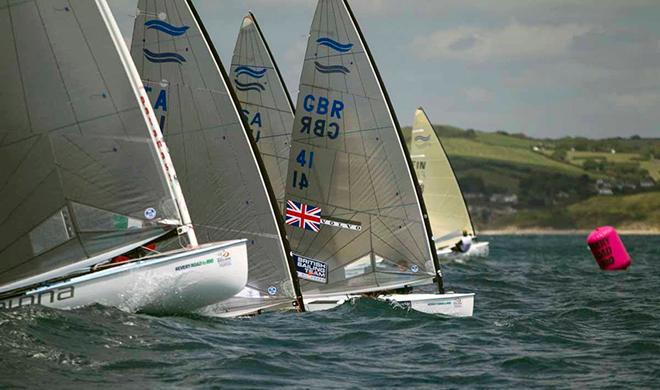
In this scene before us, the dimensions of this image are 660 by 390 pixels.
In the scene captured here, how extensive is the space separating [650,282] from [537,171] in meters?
153

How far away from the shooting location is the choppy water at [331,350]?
16141 mm

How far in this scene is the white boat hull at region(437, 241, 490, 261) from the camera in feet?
194

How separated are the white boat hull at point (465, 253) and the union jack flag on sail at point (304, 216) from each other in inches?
1270

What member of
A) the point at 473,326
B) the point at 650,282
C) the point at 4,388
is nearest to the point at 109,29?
the point at 4,388

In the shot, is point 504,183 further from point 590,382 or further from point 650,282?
point 590,382

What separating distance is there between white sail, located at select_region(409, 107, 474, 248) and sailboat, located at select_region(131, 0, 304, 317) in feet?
111

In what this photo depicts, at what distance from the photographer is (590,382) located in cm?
1642

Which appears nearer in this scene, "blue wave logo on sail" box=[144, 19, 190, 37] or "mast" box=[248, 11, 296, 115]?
"blue wave logo on sail" box=[144, 19, 190, 37]

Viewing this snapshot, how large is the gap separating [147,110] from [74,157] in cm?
146

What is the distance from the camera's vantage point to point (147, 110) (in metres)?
20.1

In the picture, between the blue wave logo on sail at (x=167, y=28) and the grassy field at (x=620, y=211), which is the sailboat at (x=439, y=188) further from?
the grassy field at (x=620, y=211)

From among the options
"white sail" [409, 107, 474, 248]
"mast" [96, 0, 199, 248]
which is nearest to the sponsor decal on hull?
"mast" [96, 0, 199, 248]

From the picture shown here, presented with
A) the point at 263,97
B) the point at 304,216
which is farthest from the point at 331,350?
the point at 263,97

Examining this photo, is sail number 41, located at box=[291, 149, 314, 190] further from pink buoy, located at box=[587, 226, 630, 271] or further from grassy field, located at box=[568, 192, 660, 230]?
grassy field, located at box=[568, 192, 660, 230]
